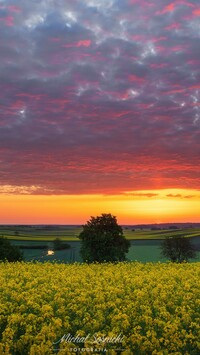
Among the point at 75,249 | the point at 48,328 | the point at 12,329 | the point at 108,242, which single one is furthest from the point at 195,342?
the point at 75,249

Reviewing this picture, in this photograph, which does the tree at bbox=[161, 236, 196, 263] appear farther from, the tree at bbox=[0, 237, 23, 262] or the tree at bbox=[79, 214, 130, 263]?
the tree at bbox=[0, 237, 23, 262]

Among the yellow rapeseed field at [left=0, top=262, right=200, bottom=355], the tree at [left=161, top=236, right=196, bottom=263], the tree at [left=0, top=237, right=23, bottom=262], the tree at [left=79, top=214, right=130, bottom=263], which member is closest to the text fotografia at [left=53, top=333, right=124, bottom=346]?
the yellow rapeseed field at [left=0, top=262, right=200, bottom=355]

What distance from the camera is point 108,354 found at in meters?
12.3

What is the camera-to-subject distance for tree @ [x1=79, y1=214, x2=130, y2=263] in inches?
2340

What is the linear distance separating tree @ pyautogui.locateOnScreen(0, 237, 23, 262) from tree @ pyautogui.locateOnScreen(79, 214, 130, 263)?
942 cm

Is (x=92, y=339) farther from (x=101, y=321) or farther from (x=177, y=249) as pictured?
(x=177, y=249)

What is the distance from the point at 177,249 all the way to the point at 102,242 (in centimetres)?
3251

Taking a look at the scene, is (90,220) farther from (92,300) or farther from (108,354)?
(108,354)

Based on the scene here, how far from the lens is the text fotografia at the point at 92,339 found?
41.4 feet

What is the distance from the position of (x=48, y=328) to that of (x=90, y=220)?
50362 millimetres

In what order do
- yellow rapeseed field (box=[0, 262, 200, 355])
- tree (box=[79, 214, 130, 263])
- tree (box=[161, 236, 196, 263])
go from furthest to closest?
1. tree (box=[161, 236, 196, 263])
2. tree (box=[79, 214, 130, 263])
3. yellow rapeseed field (box=[0, 262, 200, 355])

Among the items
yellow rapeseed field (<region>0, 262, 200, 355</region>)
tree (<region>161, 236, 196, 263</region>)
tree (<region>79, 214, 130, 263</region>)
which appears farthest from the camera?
tree (<region>161, 236, 196, 263</region>)

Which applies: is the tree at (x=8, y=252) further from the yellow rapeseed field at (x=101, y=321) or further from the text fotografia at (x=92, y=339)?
the text fotografia at (x=92, y=339)

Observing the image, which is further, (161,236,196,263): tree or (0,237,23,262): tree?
(161,236,196,263): tree
